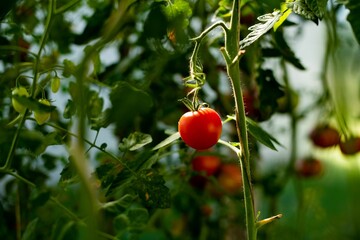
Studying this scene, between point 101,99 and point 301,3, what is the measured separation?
0.38 metres

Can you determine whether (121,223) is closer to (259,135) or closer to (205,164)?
(259,135)

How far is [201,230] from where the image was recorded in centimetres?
157

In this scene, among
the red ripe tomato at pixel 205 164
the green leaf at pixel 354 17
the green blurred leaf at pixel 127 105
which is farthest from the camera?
the red ripe tomato at pixel 205 164

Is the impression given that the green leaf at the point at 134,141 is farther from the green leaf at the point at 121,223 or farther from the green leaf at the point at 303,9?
the green leaf at the point at 303,9

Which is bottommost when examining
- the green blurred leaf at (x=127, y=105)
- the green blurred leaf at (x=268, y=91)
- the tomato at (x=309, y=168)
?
the tomato at (x=309, y=168)

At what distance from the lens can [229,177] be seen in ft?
4.96

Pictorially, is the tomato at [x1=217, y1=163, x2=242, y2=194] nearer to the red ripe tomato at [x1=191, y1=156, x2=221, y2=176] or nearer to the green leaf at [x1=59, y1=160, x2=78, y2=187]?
the red ripe tomato at [x1=191, y1=156, x2=221, y2=176]

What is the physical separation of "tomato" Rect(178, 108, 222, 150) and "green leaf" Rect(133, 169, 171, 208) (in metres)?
0.09

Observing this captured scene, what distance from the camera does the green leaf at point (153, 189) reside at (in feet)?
2.55

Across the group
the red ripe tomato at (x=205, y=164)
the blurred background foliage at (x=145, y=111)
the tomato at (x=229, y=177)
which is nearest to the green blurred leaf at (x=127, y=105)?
the blurred background foliage at (x=145, y=111)

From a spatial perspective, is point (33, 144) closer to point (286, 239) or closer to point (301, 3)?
point (301, 3)

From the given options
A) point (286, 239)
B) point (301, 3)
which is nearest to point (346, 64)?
point (301, 3)

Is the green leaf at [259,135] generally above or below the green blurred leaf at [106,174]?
below

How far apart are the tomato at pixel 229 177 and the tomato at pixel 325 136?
0.76ft
